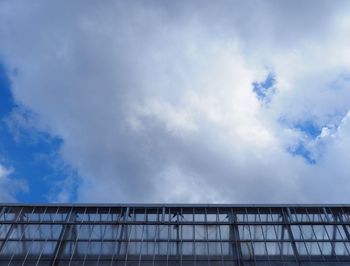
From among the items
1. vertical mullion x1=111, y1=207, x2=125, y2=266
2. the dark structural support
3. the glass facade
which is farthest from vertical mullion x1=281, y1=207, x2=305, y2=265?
the dark structural support

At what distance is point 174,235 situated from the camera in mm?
32562

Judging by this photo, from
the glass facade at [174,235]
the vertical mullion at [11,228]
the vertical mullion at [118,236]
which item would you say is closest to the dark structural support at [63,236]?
the glass facade at [174,235]

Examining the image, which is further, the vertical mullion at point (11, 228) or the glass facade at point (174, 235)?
the vertical mullion at point (11, 228)

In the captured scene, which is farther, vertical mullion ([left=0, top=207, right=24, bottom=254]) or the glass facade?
vertical mullion ([left=0, top=207, right=24, bottom=254])

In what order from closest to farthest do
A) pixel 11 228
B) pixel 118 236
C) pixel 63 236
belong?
pixel 63 236, pixel 118 236, pixel 11 228

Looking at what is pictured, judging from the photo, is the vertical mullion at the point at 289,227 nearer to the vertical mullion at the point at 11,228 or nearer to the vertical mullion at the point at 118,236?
the vertical mullion at the point at 118,236

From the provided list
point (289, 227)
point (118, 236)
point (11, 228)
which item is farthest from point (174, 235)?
point (11, 228)

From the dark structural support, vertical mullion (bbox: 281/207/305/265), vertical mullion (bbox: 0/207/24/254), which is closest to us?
the dark structural support

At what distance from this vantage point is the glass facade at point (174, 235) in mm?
30219

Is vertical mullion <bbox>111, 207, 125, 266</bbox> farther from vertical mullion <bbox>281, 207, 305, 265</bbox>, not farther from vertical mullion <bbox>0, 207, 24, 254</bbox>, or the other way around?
vertical mullion <bbox>281, 207, 305, 265</bbox>

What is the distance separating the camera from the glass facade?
30.2 meters

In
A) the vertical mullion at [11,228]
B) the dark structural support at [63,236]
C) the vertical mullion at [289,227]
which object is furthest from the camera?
the vertical mullion at [11,228]

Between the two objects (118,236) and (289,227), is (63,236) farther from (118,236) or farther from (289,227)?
(289,227)

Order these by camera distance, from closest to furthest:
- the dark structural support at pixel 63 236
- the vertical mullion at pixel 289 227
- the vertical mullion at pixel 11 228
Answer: the dark structural support at pixel 63 236
the vertical mullion at pixel 289 227
the vertical mullion at pixel 11 228
